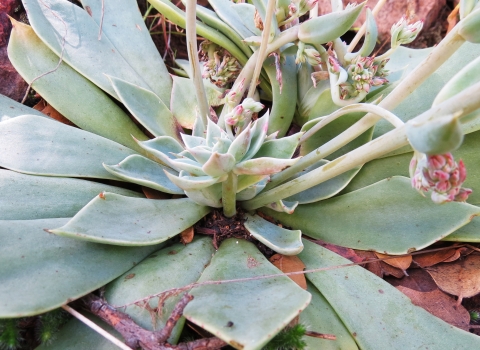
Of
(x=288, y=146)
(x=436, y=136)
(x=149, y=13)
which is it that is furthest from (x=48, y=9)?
(x=436, y=136)

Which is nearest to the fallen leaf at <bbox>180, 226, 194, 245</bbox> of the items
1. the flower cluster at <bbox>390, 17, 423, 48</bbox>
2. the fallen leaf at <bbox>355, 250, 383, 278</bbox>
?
the fallen leaf at <bbox>355, 250, 383, 278</bbox>

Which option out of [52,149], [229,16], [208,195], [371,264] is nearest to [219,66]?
[229,16]

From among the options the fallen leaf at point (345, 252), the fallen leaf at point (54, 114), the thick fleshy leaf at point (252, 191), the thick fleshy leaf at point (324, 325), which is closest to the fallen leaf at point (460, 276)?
A: the fallen leaf at point (345, 252)

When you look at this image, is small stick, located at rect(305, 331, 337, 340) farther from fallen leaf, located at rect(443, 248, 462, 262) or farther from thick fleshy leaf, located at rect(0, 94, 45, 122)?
thick fleshy leaf, located at rect(0, 94, 45, 122)

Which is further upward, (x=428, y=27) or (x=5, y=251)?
(x=428, y=27)

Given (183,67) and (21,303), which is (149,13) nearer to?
(183,67)

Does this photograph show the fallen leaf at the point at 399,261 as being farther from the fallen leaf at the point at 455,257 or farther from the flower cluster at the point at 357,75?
the flower cluster at the point at 357,75

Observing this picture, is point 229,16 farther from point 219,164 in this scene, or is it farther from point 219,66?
point 219,164
